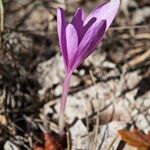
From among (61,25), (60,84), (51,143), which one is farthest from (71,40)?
(60,84)

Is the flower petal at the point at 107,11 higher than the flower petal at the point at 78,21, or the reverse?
the flower petal at the point at 107,11

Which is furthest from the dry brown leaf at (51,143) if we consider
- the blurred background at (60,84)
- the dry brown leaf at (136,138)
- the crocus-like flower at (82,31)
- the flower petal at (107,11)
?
the flower petal at (107,11)

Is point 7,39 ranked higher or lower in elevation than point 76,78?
higher

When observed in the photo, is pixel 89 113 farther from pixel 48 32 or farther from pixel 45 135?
pixel 48 32

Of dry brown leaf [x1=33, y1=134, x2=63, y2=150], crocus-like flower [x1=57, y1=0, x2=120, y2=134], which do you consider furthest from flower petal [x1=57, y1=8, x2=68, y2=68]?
dry brown leaf [x1=33, y1=134, x2=63, y2=150]

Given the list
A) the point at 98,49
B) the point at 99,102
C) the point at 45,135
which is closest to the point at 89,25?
the point at 45,135

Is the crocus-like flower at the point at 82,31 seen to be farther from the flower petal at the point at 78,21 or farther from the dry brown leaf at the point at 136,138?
the dry brown leaf at the point at 136,138

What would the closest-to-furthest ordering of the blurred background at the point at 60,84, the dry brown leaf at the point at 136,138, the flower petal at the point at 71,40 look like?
the flower petal at the point at 71,40, the dry brown leaf at the point at 136,138, the blurred background at the point at 60,84

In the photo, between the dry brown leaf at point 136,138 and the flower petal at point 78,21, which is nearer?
A: the flower petal at point 78,21
